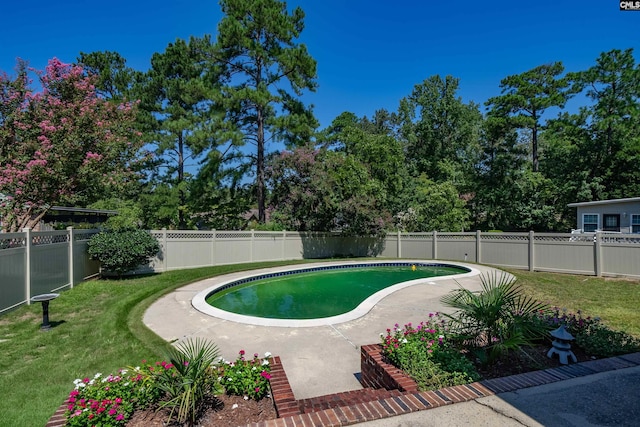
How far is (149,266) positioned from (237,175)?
374 inches

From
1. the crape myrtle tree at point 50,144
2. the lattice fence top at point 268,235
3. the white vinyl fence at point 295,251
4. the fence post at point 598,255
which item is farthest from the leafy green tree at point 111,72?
the fence post at point 598,255

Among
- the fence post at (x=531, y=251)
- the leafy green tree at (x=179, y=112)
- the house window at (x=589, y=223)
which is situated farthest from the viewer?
the leafy green tree at (x=179, y=112)

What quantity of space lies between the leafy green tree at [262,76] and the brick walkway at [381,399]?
1686cm

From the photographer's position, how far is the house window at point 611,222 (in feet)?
52.4

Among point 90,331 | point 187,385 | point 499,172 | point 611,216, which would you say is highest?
point 499,172

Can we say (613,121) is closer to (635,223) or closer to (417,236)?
(635,223)

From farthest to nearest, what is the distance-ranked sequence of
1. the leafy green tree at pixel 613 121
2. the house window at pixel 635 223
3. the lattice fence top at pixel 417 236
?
the leafy green tree at pixel 613 121 < the lattice fence top at pixel 417 236 < the house window at pixel 635 223

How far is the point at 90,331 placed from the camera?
605cm

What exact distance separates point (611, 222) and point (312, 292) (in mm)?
15403

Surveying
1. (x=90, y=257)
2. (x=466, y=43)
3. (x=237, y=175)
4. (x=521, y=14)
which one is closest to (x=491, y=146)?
(x=466, y=43)

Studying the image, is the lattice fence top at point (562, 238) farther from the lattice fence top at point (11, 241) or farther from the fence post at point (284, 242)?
the lattice fence top at point (11, 241)

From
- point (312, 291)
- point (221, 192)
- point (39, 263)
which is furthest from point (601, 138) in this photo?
point (39, 263)

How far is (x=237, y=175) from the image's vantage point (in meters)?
20.8

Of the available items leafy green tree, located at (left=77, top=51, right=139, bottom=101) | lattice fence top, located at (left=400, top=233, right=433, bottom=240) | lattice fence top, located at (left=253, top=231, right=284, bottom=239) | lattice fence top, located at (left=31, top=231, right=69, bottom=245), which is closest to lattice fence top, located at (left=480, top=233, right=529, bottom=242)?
lattice fence top, located at (left=400, top=233, right=433, bottom=240)
